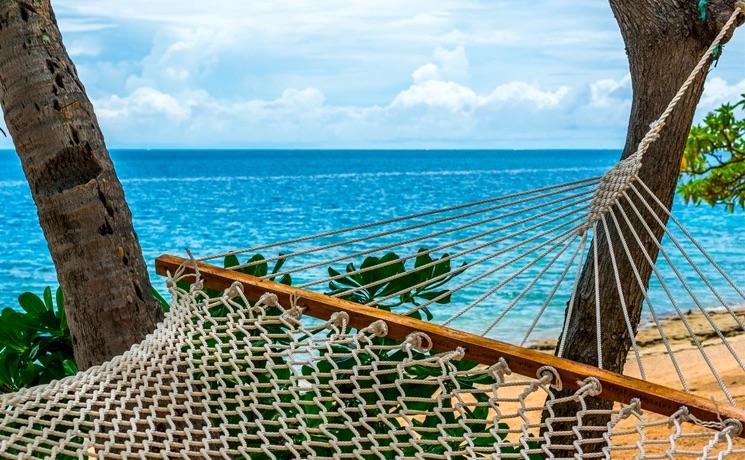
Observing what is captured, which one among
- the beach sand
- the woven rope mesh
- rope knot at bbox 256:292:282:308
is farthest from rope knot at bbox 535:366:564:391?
the beach sand

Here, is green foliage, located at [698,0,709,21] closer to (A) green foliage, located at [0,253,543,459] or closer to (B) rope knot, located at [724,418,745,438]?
(A) green foliage, located at [0,253,543,459]

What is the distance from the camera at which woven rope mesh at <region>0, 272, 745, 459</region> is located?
55.7 inches

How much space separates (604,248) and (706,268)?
959 cm

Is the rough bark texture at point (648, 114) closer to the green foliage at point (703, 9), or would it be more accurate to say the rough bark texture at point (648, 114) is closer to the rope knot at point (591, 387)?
the green foliage at point (703, 9)

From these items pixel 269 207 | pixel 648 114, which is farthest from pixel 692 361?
pixel 269 207

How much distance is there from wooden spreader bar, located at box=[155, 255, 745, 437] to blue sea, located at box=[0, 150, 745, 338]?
6.07 metres

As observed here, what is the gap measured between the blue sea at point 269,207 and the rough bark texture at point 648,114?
17.5ft

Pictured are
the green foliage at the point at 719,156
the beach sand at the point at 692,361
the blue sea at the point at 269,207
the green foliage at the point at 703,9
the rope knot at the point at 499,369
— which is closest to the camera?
the rope knot at the point at 499,369

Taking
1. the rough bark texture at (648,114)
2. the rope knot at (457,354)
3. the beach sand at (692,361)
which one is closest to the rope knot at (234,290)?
the rope knot at (457,354)

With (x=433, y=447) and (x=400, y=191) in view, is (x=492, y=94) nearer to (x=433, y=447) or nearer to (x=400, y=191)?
(x=400, y=191)

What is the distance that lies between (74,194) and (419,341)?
0.75 metres

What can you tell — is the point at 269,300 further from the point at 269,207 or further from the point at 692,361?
the point at 269,207

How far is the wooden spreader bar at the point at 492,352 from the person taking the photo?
1366mm

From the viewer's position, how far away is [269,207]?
2370 centimetres
